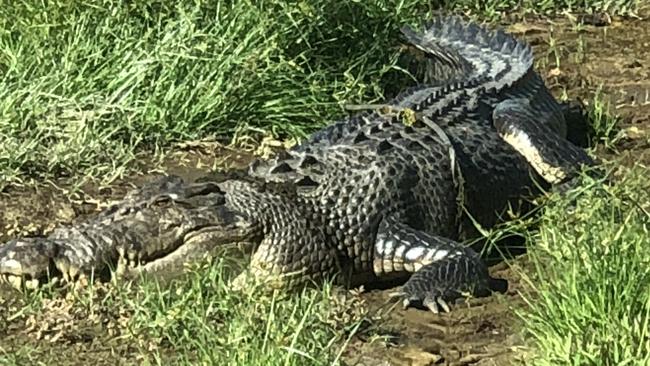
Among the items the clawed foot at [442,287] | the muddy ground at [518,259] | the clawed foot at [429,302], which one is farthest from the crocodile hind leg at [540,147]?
the clawed foot at [429,302]

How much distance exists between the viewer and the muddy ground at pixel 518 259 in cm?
436

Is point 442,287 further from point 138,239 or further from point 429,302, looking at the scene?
point 138,239

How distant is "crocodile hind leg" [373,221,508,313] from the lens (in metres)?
4.88

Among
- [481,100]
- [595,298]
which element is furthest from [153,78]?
[595,298]

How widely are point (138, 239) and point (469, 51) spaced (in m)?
2.94

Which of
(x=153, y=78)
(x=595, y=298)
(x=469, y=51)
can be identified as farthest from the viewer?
(x=469, y=51)

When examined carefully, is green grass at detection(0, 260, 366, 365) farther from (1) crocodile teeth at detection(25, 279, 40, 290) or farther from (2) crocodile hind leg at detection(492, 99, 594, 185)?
(2) crocodile hind leg at detection(492, 99, 594, 185)

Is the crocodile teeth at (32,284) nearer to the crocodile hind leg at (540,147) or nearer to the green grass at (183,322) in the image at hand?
the green grass at (183,322)

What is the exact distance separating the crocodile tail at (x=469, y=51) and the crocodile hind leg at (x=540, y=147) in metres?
0.54

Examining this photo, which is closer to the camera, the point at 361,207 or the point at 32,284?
the point at 32,284

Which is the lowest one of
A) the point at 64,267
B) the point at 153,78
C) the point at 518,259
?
the point at 518,259

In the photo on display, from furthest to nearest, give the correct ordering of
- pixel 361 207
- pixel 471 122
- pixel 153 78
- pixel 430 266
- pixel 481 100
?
pixel 153 78 → pixel 481 100 → pixel 471 122 → pixel 361 207 → pixel 430 266

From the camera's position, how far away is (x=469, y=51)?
23.8ft

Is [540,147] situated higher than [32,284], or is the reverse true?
[540,147]
